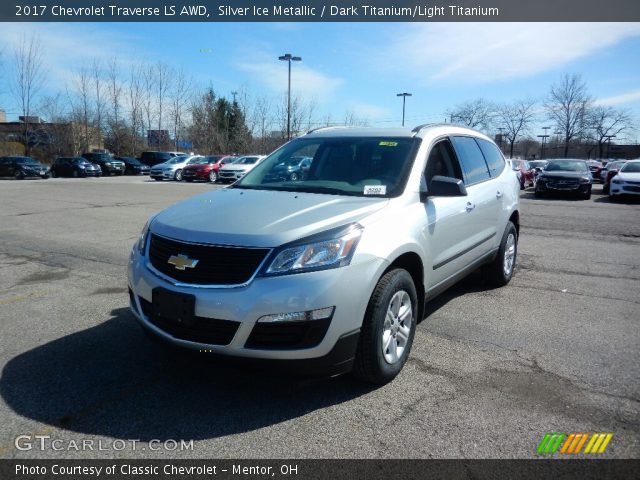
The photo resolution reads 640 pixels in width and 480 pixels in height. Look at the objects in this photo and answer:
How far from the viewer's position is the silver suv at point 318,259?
2785mm

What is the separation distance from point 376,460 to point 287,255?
1.25m

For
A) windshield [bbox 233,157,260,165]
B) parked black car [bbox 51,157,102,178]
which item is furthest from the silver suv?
parked black car [bbox 51,157,102,178]

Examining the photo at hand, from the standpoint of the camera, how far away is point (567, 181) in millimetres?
18609

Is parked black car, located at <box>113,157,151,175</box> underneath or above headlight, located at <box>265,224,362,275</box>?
above

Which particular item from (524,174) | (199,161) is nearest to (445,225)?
(524,174)

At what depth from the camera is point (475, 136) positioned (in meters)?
5.53

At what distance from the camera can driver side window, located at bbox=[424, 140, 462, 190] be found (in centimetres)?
413

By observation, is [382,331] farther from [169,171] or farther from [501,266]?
[169,171]

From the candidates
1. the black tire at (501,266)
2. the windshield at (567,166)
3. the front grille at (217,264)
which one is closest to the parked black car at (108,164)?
the windshield at (567,166)

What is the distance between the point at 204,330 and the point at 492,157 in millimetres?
4469

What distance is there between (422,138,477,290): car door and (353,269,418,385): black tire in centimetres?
49

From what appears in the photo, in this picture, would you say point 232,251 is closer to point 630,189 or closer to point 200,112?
point 630,189

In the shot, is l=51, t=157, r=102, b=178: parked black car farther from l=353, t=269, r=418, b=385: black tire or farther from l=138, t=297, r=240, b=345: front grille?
l=353, t=269, r=418, b=385: black tire

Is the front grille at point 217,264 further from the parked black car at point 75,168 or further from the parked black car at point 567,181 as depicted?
the parked black car at point 75,168
